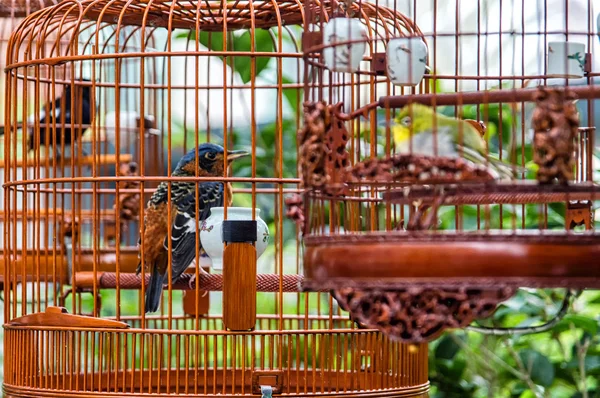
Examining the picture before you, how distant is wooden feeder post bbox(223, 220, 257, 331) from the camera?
3611mm

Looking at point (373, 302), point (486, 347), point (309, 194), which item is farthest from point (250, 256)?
point (486, 347)

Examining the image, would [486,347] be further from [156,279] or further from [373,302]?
[373,302]

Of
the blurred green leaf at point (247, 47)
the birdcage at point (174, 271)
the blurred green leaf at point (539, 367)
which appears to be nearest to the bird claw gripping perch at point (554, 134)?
the birdcage at point (174, 271)

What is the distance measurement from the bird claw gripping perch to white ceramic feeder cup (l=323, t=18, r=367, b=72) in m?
0.70

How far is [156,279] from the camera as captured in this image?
435 cm

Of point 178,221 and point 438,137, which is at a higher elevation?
point 438,137

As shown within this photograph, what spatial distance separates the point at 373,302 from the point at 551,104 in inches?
25.1

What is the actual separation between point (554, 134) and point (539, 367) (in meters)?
3.23

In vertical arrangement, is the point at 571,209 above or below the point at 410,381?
above

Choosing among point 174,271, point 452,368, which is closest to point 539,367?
point 452,368

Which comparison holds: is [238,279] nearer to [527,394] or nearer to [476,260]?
[476,260]

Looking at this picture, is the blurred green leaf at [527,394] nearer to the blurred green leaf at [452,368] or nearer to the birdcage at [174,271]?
the blurred green leaf at [452,368]

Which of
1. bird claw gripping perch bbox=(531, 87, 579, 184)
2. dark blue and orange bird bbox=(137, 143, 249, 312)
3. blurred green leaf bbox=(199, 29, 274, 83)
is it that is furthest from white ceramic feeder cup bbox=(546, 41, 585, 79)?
blurred green leaf bbox=(199, 29, 274, 83)

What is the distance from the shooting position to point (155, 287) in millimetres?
4293
